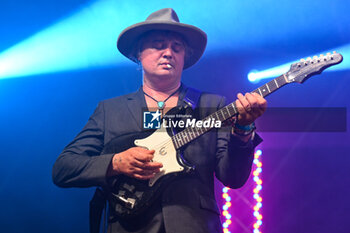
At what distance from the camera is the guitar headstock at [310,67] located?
5.46 ft

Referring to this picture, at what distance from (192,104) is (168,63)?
1.04 ft

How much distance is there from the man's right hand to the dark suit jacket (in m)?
0.10

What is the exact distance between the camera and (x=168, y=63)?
2.00 metres

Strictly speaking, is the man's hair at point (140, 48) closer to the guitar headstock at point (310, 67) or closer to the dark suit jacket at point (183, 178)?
the dark suit jacket at point (183, 178)

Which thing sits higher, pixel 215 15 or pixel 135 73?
pixel 215 15

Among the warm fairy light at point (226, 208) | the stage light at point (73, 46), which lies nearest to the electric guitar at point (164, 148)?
the warm fairy light at point (226, 208)

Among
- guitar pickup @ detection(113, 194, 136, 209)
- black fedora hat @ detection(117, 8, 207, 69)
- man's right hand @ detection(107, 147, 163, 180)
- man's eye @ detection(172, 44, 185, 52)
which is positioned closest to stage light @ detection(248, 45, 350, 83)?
black fedora hat @ detection(117, 8, 207, 69)

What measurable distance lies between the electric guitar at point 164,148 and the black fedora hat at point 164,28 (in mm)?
660

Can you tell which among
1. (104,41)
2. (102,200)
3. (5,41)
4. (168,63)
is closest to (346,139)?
(168,63)

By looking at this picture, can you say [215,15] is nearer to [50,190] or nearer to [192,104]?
[192,104]

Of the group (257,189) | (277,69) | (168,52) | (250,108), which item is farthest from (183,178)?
(277,69)

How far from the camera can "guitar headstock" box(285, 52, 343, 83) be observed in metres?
1.66

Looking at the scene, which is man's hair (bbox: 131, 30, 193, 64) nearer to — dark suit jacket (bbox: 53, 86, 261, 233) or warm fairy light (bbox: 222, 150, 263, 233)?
dark suit jacket (bbox: 53, 86, 261, 233)

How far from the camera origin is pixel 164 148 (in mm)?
1687
